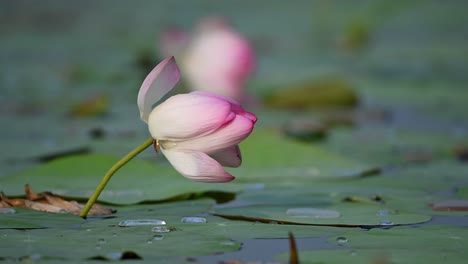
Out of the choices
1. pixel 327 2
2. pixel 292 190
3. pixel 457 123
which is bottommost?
pixel 292 190

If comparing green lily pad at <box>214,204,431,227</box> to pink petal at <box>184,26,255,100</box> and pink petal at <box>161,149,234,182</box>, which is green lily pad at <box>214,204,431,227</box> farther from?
pink petal at <box>184,26,255,100</box>

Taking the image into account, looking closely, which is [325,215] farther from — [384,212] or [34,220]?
[34,220]

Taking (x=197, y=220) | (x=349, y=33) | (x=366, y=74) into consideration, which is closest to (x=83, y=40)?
(x=349, y=33)

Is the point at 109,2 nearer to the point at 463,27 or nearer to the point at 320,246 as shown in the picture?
the point at 463,27

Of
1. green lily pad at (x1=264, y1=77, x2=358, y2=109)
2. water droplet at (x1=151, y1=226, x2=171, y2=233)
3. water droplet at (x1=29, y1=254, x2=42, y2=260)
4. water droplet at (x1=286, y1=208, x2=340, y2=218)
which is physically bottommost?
water droplet at (x1=29, y1=254, x2=42, y2=260)

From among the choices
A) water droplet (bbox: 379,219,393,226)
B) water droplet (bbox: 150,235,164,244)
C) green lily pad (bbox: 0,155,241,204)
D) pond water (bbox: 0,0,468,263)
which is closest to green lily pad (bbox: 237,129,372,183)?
pond water (bbox: 0,0,468,263)

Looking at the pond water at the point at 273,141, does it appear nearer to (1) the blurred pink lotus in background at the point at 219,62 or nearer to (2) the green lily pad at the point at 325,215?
(2) the green lily pad at the point at 325,215

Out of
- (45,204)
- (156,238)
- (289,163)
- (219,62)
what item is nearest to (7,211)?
(45,204)
